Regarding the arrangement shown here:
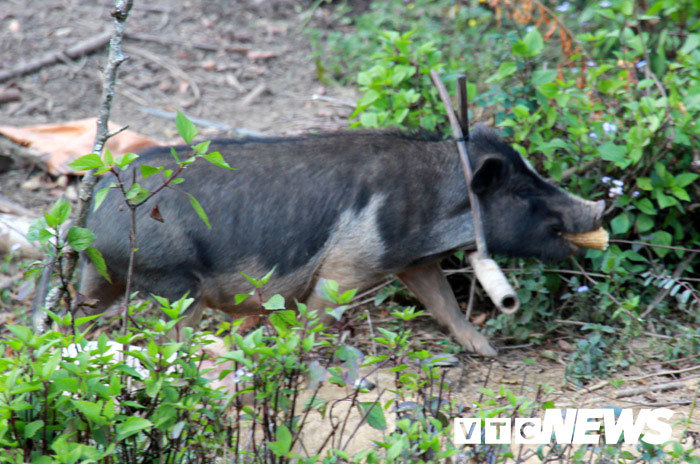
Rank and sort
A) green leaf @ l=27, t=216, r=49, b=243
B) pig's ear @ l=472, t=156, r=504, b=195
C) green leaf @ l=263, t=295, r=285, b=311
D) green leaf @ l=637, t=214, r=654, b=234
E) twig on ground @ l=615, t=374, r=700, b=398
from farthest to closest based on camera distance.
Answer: green leaf @ l=637, t=214, r=654, b=234
pig's ear @ l=472, t=156, r=504, b=195
twig on ground @ l=615, t=374, r=700, b=398
green leaf @ l=27, t=216, r=49, b=243
green leaf @ l=263, t=295, r=285, b=311

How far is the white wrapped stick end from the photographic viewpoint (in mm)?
4156

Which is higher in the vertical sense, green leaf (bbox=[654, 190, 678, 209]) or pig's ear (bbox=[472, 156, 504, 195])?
pig's ear (bbox=[472, 156, 504, 195])

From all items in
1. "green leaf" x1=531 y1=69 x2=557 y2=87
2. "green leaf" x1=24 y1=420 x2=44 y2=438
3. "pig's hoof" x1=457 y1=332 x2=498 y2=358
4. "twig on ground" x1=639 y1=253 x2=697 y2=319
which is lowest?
"pig's hoof" x1=457 y1=332 x2=498 y2=358

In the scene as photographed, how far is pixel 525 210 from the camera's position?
488 cm

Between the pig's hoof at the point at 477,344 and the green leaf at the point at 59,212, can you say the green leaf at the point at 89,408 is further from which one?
the pig's hoof at the point at 477,344

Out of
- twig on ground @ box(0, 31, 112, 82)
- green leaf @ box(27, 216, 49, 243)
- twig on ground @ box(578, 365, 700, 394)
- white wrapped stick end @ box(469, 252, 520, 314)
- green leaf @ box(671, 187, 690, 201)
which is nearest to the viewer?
green leaf @ box(27, 216, 49, 243)

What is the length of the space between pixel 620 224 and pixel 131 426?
3.53m

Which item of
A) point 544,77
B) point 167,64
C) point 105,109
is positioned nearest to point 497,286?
point 544,77

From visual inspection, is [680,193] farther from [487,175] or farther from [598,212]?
[487,175]

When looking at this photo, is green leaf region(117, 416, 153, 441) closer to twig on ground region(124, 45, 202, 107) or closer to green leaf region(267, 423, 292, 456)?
green leaf region(267, 423, 292, 456)

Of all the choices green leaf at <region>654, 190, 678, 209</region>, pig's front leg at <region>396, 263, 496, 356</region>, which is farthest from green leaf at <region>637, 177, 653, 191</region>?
pig's front leg at <region>396, 263, 496, 356</region>

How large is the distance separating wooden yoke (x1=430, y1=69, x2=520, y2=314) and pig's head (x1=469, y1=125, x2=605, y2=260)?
0.31 ft

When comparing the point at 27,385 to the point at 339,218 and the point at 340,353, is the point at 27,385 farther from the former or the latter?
the point at 339,218

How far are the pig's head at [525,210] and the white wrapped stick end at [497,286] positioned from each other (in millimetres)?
363
